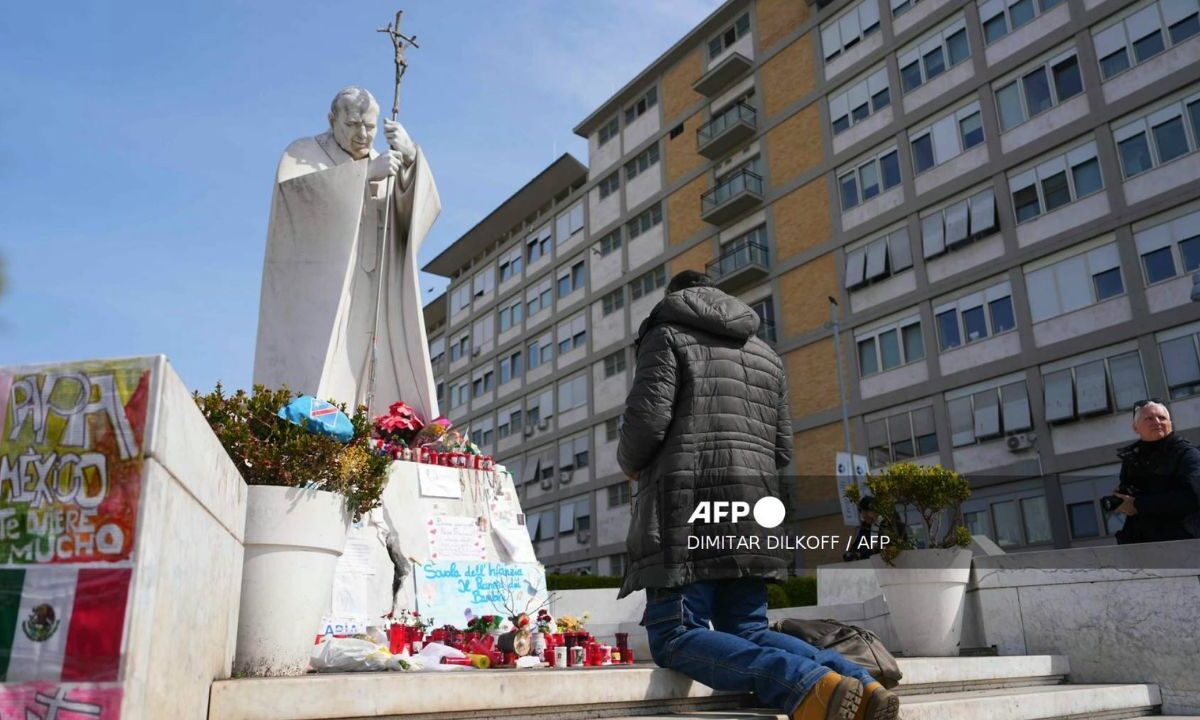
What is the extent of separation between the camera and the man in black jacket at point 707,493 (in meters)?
3.51

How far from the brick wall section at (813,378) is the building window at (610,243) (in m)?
12.4

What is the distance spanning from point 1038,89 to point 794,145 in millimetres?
8329

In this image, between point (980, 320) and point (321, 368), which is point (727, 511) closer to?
point (321, 368)

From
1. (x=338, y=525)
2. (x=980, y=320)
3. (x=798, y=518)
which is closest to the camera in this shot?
(x=338, y=525)

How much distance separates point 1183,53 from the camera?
21.1 m

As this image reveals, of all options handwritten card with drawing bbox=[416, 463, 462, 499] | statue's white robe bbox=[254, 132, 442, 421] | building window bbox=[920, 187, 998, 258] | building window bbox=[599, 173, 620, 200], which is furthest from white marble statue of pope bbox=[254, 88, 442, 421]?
building window bbox=[599, 173, 620, 200]

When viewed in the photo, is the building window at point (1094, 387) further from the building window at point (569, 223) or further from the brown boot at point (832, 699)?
the building window at point (569, 223)

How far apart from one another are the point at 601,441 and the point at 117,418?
36055 mm

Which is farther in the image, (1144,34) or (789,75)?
(789,75)

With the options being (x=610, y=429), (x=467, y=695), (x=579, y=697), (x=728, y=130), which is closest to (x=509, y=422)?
(x=610, y=429)

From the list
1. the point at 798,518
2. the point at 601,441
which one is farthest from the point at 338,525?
the point at 601,441

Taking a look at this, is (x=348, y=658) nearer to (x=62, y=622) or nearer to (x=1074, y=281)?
(x=62, y=622)

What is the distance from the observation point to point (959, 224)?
2494 centimetres

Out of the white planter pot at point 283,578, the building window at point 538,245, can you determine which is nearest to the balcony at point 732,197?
the building window at point 538,245
